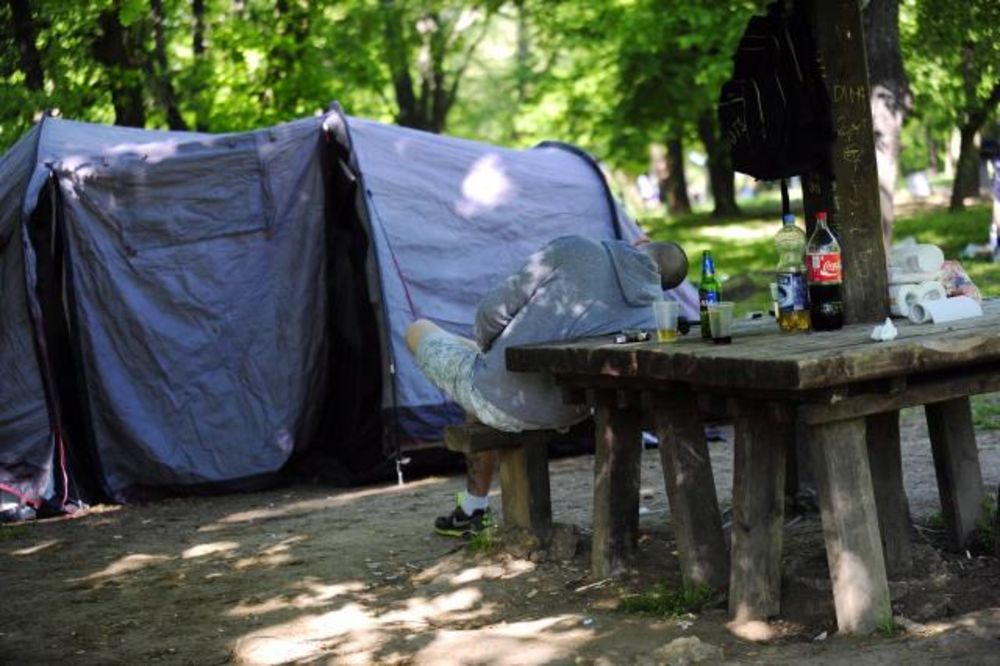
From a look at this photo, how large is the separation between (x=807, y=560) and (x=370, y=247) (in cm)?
375

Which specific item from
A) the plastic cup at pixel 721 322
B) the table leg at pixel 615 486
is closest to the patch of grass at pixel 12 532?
the table leg at pixel 615 486

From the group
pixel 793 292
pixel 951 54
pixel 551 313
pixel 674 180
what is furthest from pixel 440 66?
pixel 793 292

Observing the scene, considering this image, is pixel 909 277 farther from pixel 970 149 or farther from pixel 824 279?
pixel 970 149

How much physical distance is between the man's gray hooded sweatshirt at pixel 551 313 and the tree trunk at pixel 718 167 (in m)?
17.0

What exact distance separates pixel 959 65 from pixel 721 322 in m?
12.8

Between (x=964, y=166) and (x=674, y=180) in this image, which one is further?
(x=674, y=180)

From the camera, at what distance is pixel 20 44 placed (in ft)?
35.9

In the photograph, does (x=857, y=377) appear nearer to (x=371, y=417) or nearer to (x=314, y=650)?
(x=314, y=650)

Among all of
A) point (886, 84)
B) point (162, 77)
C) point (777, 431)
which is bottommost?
point (777, 431)

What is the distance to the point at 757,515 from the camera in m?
4.57

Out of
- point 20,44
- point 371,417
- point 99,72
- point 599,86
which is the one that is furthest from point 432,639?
point 599,86

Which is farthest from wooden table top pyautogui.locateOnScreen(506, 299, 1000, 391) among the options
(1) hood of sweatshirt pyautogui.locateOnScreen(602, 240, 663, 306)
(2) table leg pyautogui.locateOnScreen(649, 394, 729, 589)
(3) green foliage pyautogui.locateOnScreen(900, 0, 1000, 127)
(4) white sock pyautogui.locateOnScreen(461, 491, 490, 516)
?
(3) green foliage pyautogui.locateOnScreen(900, 0, 1000, 127)

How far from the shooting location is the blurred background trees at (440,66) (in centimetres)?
1148

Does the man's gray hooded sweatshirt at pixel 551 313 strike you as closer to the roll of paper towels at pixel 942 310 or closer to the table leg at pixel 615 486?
the table leg at pixel 615 486
